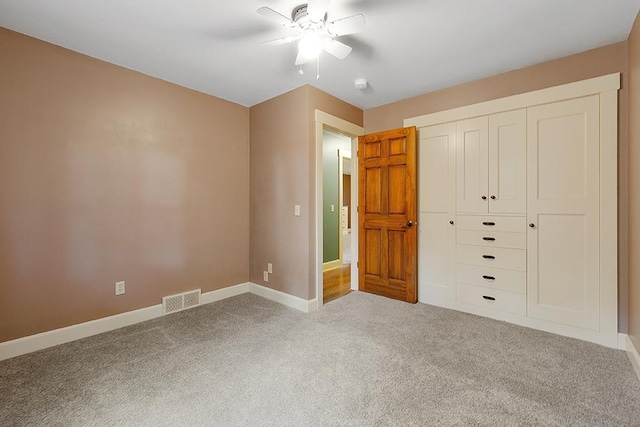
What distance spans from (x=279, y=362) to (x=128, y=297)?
→ 1.72m

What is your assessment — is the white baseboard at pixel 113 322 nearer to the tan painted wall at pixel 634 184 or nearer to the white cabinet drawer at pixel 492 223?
the white cabinet drawer at pixel 492 223

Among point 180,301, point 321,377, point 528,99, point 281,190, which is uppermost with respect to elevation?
point 528,99

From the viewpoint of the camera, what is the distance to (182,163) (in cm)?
304

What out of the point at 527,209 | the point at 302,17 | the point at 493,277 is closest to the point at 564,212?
the point at 527,209

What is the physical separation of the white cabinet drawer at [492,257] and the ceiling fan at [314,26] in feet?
7.61

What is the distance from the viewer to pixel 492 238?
9.05ft

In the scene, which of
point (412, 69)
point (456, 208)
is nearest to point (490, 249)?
point (456, 208)

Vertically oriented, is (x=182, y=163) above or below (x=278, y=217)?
above

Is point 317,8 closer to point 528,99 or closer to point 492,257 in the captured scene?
point 528,99

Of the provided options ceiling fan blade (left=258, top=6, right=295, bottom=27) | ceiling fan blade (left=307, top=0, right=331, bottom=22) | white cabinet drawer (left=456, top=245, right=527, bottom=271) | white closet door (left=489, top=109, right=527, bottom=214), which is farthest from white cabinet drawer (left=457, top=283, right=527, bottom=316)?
ceiling fan blade (left=258, top=6, right=295, bottom=27)

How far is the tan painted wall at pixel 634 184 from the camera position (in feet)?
6.14

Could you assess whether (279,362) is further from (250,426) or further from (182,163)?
(182,163)

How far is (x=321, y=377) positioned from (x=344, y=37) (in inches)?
100

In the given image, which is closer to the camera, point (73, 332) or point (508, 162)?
point (73, 332)
